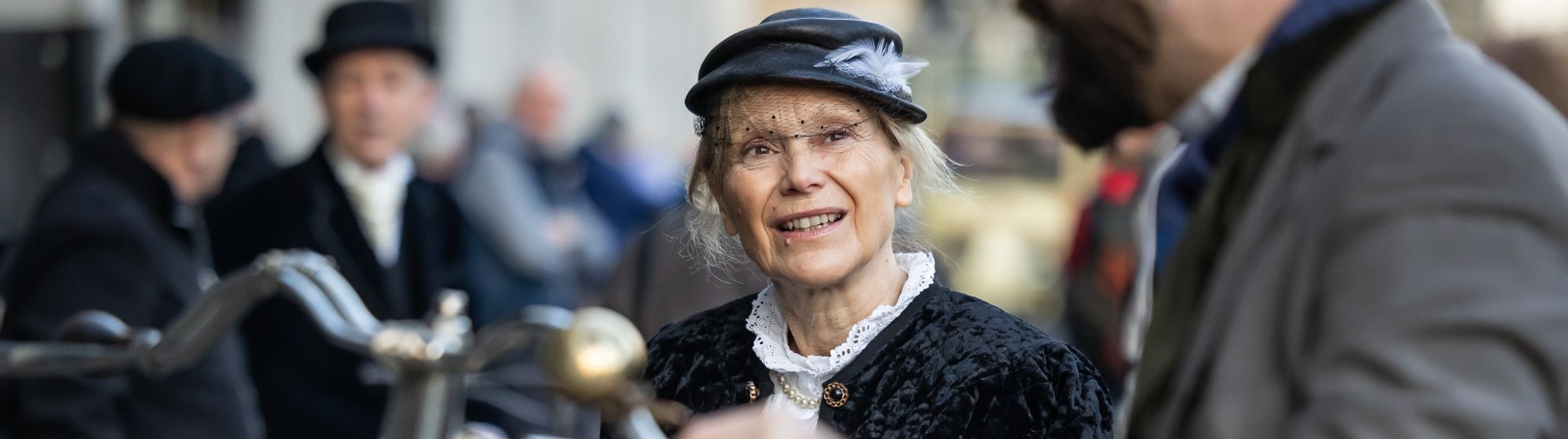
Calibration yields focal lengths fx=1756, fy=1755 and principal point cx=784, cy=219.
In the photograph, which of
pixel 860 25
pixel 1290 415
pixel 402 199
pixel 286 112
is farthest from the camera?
pixel 286 112

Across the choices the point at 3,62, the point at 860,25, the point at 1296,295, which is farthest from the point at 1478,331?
the point at 3,62

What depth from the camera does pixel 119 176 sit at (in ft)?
14.3

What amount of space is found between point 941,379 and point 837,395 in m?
0.14

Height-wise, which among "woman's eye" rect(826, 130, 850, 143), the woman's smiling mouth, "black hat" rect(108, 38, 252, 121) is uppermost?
"black hat" rect(108, 38, 252, 121)

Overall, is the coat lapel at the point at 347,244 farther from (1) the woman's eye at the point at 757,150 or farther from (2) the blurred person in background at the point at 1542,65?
(2) the blurred person in background at the point at 1542,65

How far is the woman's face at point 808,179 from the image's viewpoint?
231 centimetres

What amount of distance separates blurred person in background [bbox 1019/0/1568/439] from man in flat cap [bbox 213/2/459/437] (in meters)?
2.96

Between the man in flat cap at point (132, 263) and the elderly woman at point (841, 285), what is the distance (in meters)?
1.89

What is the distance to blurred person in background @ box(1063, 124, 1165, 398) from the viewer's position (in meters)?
7.64

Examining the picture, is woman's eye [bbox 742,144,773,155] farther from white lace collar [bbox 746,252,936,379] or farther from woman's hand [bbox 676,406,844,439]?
woman's hand [bbox 676,406,844,439]

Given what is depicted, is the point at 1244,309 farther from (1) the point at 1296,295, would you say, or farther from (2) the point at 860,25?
(2) the point at 860,25

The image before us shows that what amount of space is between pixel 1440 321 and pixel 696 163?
3.86 ft

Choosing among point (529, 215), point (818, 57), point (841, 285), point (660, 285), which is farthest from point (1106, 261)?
point (818, 57)

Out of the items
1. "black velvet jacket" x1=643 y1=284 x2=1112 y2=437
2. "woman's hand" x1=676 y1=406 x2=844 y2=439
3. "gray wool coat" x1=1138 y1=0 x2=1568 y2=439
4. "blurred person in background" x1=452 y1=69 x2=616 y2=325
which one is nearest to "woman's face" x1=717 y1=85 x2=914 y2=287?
"black velvet jacket" x1=643 y1=284 x2=1112 y2=437
